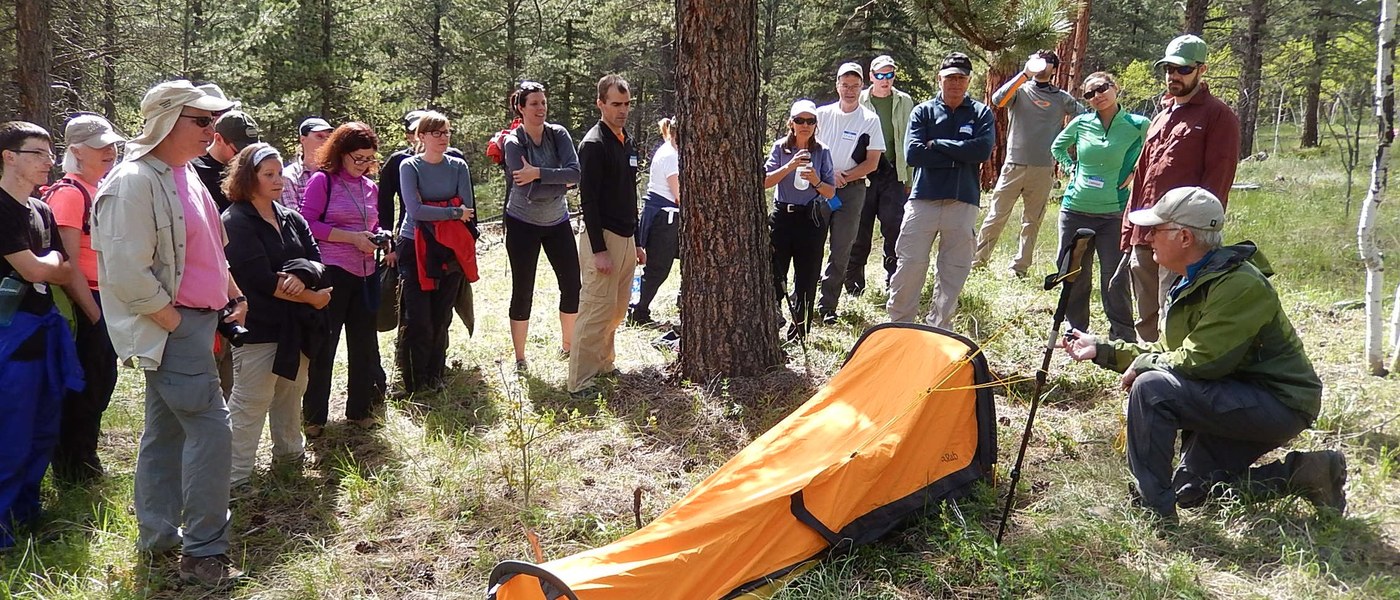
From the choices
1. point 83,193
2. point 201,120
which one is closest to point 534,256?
point 83,193

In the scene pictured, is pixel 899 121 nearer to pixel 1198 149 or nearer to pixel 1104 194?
pixel 1104 194

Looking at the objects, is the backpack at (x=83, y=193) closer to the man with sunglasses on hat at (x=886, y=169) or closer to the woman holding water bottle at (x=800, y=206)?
the woman holding water bottle at (x=800, y=206)

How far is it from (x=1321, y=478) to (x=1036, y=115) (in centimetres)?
471

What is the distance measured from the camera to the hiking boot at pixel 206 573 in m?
3.38

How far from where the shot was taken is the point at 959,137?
5.54 meters

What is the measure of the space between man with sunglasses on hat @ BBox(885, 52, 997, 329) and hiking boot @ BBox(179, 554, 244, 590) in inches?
166

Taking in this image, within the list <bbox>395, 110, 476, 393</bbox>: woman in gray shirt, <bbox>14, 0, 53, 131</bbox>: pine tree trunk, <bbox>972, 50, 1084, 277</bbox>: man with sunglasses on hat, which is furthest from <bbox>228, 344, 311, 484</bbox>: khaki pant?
<bbox>972, 50, 1084, 277</bbox>: man with sunglasses on hat

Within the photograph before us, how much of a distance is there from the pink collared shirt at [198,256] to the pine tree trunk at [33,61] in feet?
20.9

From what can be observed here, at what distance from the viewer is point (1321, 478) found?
3.46 meters

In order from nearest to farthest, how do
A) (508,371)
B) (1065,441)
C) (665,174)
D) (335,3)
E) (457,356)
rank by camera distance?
(1065,441) → (508,371) → (457,356) → (665,174) → (335,3)

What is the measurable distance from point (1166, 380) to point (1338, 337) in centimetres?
336

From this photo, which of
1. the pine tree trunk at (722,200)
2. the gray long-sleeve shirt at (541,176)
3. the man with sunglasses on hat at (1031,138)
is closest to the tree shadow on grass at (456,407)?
the gray long-sleeve shirt at (541,176)

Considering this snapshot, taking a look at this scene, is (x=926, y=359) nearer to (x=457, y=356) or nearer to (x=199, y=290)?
(x=199, y=290)

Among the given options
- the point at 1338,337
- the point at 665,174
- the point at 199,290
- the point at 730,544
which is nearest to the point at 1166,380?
the point at 730,544
